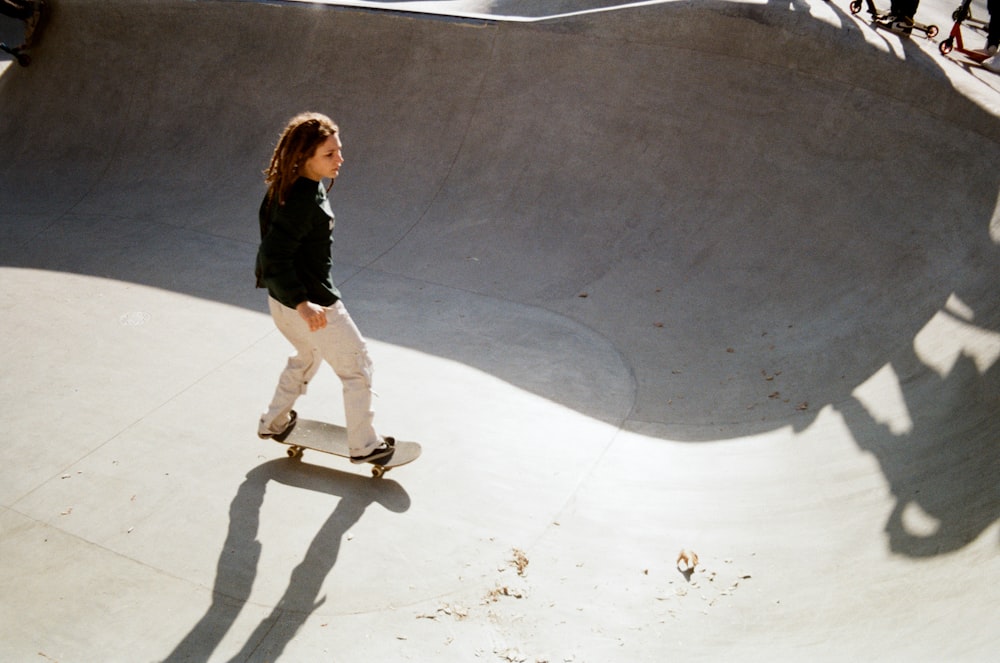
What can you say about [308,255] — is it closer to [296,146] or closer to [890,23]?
[296,146]

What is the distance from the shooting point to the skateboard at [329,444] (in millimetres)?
4199

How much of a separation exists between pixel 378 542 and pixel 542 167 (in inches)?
179

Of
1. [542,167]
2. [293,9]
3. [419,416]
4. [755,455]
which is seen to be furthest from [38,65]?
[755,455]

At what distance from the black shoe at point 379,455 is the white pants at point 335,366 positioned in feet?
0.09

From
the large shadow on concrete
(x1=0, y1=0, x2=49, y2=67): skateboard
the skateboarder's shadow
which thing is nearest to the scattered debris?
the large shadow on concrete

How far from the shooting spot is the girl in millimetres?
3545

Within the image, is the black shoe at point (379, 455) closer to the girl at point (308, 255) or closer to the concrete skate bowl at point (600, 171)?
the girl at point (308, 255)

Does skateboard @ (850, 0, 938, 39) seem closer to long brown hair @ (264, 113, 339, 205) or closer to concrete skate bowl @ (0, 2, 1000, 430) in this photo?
concrete skate bowl @ (0, 2, 1000, 430)

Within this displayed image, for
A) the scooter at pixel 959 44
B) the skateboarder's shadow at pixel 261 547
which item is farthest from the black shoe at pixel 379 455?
the scooter at pixel 959 44

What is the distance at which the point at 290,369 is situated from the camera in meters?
4.15

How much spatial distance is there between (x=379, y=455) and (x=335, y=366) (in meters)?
0.56

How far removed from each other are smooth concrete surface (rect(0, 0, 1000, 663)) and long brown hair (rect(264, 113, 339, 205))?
1.63 metres

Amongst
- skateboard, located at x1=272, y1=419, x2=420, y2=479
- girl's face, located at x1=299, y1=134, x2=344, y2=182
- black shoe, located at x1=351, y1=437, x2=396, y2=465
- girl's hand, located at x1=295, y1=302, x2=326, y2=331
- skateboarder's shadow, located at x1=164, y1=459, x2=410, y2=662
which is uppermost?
girl's face, located at x1=299, y1=134, x2=344, y2=182

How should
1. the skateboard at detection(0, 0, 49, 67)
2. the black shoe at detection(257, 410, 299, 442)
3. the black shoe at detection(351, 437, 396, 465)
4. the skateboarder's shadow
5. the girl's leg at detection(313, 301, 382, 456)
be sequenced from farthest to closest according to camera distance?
the skateboard at detection(0, 0, 49, 67), the black shoe at detection(257, 410, 299, 442), the black shoe at detection(351, 437, 396, 465), the girl's leg at detection(313, 301, 382, 456), the skateboarder's shadow
